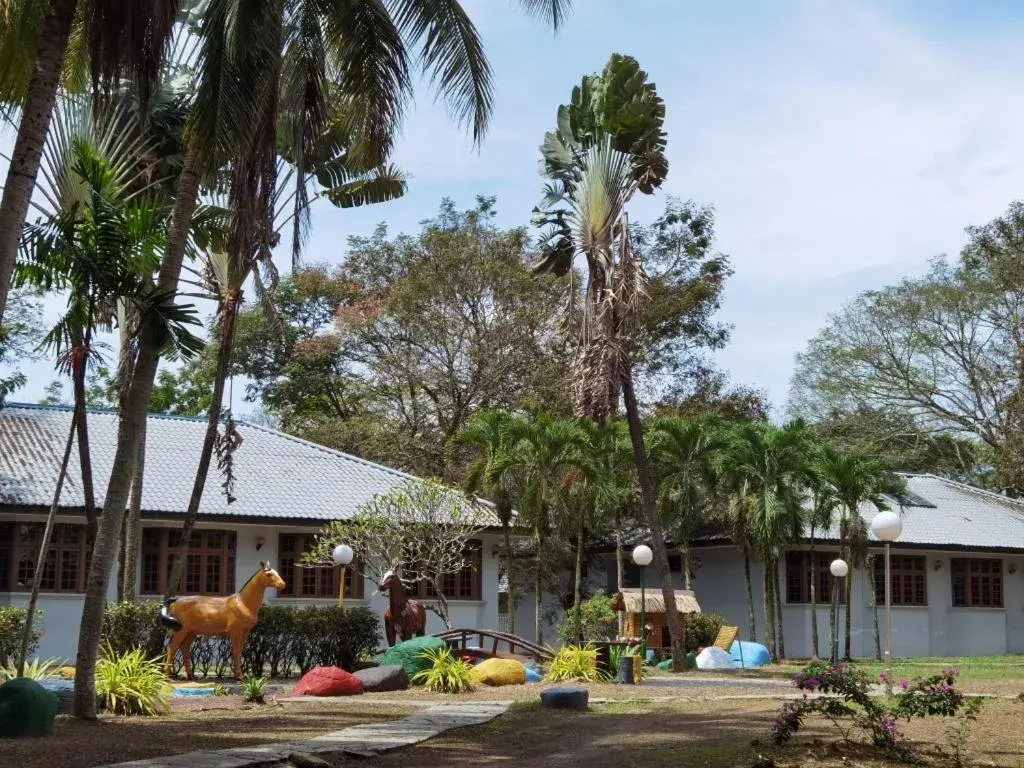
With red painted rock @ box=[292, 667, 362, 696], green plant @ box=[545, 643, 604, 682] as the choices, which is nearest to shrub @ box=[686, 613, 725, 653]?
green plant @ box=[545, 643, 604, 682]

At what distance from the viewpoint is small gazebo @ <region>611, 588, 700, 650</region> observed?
25.2 meters

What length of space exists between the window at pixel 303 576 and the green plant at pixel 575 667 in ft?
27.5

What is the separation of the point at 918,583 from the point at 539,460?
45.4 feet

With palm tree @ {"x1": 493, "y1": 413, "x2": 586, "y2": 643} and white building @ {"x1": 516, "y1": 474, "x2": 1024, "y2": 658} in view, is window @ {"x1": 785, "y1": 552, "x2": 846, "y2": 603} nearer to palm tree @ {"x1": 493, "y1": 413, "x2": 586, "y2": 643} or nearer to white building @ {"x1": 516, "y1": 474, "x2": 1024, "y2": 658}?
white building @ {"x1": 516, "y1": 474, "x2": 1024, "y2": 658}

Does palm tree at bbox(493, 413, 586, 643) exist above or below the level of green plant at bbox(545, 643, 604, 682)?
above

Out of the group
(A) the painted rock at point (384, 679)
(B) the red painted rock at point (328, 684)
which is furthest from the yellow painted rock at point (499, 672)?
(B) the red painted rock at point (328, 684)

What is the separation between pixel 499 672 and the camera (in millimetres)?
18578

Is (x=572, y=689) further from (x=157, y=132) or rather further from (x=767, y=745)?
(x=157, y=132)

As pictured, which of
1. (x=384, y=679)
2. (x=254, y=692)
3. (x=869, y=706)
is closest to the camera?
(x=869, y=706)

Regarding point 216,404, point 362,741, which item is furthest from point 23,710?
point 216,404

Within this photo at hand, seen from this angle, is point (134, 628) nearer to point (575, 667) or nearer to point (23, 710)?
point (575, 667)

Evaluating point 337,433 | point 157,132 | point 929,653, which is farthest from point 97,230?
point 929,653

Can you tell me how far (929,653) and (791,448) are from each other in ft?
34.3

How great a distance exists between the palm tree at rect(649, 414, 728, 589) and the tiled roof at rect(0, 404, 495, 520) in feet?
19.3
